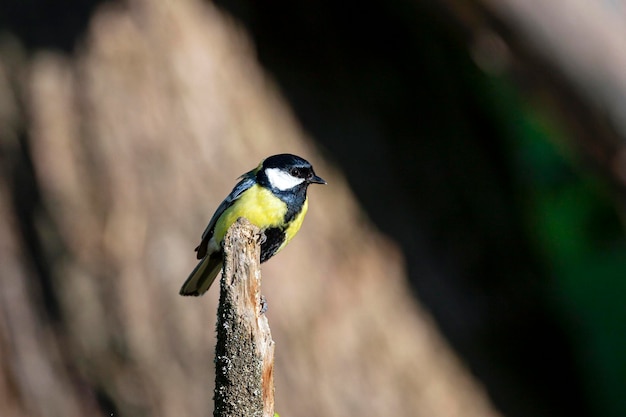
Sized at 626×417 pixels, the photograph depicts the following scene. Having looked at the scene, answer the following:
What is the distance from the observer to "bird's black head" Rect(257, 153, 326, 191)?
2.57 metres

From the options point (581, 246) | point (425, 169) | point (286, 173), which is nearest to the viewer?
point (286, 173)

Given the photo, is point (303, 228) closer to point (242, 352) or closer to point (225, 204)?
point (225, 204)

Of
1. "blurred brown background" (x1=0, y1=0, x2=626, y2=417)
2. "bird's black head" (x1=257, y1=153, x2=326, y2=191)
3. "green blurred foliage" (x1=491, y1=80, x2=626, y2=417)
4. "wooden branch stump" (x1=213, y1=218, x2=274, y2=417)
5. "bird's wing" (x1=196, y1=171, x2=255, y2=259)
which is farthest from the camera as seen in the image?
"green blurred foliage" (x1=491, y1=80, x2=626, y2=417)

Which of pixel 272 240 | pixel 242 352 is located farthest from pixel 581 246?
pixel 242 352

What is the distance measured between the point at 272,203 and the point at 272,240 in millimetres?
131

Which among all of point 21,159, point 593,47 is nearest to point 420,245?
point 593,47

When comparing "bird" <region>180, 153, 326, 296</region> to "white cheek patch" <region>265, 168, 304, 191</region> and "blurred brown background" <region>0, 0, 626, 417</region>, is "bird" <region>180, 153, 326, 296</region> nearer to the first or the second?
"white cheek patch" <region>265, 168, 304, 191</region>

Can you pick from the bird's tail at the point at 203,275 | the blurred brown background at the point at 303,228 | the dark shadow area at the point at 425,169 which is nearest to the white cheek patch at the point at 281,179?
the bird's tail at the point at 203,275

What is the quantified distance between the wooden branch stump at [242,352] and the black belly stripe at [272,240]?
0.98m

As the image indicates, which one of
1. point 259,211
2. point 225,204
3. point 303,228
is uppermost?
point 259,211

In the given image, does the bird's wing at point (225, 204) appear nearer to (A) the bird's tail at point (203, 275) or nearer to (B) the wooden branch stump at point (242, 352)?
(A) the bird's tail at point (203, 275)

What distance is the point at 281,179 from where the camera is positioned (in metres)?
2.62

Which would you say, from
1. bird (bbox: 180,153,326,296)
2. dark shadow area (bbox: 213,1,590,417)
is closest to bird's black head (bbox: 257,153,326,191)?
bird (bbox: 180,153,326,296)

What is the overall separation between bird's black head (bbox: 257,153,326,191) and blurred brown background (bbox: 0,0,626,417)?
4.29 feet
